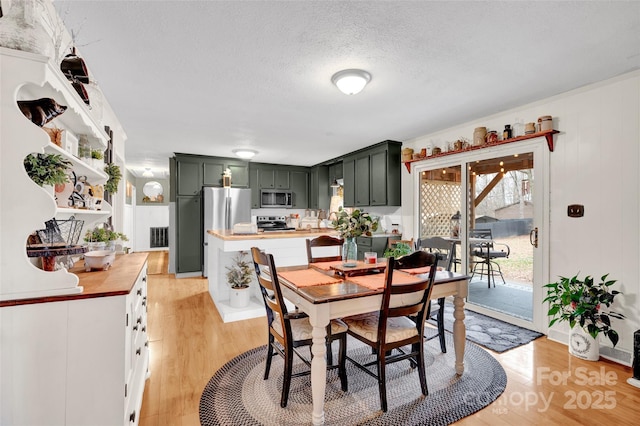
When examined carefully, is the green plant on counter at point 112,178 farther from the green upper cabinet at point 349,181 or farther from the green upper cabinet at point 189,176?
the green upper cabinet at point 349,181

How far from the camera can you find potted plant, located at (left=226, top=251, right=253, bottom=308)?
3.58 meters

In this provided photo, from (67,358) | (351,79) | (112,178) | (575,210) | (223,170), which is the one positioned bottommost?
(67,358)

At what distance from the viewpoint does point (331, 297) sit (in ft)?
5.54

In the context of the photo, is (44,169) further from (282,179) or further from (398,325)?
(282,179)

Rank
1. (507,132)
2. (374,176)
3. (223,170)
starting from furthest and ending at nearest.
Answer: (223,170) → (374,176) → (507,132)

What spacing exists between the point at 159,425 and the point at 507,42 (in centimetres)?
321

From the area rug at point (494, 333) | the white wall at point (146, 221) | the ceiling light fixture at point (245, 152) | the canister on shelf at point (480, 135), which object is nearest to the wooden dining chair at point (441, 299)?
the area rug at point (494, 333)

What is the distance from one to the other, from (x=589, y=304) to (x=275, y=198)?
551cm

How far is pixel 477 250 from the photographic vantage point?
3871 mm

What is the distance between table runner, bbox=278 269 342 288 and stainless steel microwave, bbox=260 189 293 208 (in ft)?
15.1

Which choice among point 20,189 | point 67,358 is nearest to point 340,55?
point 20,189

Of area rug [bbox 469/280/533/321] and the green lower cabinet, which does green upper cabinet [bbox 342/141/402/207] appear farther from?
the green lower cabinet

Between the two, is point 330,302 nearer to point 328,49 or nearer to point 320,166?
point 328,49

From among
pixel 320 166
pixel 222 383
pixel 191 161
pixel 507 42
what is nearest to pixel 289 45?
pixel 507 42
